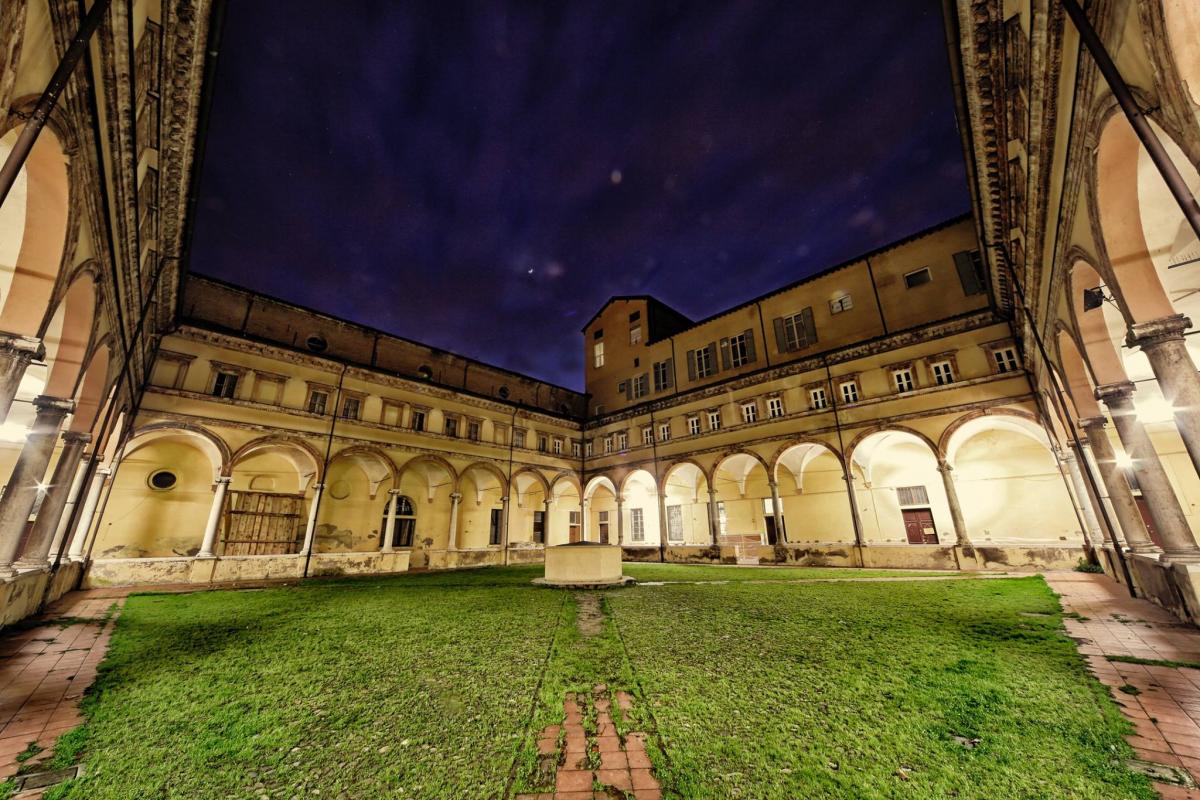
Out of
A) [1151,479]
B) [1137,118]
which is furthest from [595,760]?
[1151,479]

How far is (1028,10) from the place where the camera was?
5.71 meters

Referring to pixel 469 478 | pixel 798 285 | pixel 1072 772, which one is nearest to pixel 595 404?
pixel 469 478

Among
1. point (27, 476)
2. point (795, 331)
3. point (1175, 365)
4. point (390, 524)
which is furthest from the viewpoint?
point (795, 331)

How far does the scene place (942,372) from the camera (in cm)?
1647

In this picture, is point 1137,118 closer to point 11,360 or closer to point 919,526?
point 11,360

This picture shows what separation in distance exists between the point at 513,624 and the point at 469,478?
17.8 meters

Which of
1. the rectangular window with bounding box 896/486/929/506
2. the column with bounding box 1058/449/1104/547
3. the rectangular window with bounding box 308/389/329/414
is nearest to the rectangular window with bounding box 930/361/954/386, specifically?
the column with bounding box 1058/449/1104/547

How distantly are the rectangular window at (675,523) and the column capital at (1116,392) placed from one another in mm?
18988

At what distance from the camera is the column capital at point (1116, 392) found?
7867 millimetres

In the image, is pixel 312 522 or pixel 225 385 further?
pixel 312 522

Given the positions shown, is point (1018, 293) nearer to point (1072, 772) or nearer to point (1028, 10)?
point (1028, 10)

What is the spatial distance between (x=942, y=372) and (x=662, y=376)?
13826 mm

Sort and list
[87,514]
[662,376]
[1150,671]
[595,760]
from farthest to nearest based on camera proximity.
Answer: [662,376] < [87,514] < [1150,671] < [595,760]

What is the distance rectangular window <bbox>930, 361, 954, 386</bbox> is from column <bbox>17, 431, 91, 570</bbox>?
25736 millimetres
